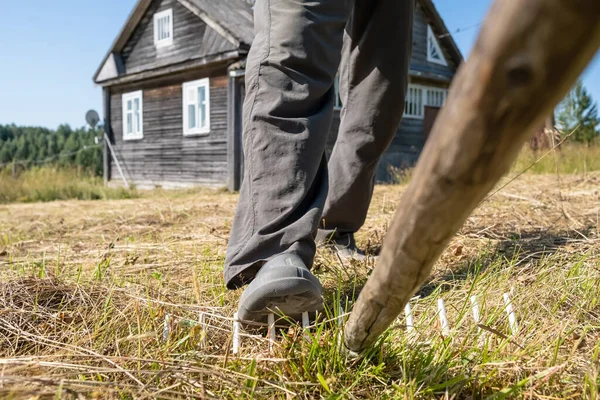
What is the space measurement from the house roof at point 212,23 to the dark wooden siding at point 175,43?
0.50 ft

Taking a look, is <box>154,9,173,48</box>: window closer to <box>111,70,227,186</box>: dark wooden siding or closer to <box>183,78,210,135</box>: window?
<box>111,70,227,186</box>: dark wooden siding

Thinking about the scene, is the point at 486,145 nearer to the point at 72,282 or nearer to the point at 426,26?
the point at 72,282

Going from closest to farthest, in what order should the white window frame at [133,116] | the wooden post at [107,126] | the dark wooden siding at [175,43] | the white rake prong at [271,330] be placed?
the white rake prong at [271,330] < the dark wooden siding at [175,43] < the white window frame at [133,116] < the wooden post at [107,126]

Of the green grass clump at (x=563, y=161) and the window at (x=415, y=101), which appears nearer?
the green grass clump at (x=563, y=161)

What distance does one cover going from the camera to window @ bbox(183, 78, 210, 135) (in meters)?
11.3

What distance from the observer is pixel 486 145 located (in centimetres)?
43

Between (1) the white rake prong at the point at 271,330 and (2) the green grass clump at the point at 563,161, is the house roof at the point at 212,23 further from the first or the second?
(1) the white rake prong at the point at 271,330

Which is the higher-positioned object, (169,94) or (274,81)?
(169,94)

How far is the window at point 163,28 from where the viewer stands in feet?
40.5

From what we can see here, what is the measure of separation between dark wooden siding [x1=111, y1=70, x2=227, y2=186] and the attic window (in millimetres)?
6325

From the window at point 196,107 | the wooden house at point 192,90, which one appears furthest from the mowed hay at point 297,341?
the window at point 196,107

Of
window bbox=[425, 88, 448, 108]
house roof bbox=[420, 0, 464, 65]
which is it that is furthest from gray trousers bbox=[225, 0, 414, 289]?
house roof bbox=[420, 0, 464, 65]

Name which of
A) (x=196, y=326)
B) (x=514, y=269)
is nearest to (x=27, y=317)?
(x=196, y=326)

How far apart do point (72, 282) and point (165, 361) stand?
2.16 feet
